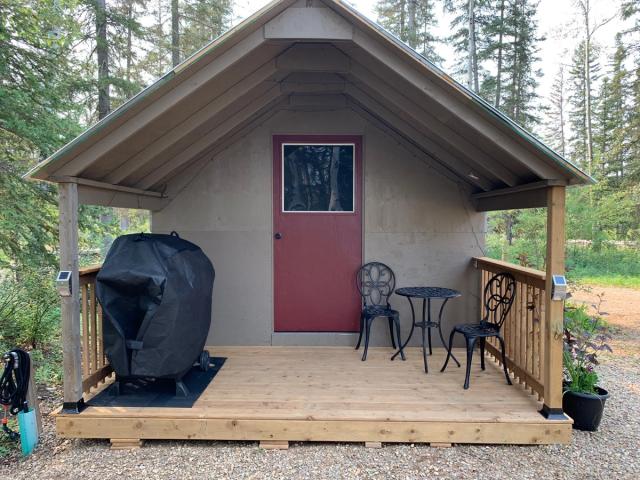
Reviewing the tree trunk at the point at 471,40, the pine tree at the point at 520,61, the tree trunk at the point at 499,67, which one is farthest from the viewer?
the pine tree at the point at 520,61

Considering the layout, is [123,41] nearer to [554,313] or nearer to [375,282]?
[375,282]

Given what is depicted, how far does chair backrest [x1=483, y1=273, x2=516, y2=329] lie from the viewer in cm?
328

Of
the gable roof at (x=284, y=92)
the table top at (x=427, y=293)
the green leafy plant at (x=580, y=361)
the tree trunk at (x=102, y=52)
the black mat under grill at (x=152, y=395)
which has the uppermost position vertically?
the tree trunk at (x=102, y=52)

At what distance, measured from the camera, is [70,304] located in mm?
2602

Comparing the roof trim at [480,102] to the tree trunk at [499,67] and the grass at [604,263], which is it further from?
the tree trunk at [499,67]

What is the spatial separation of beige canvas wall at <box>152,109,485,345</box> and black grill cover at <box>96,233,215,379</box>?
4.25 ft

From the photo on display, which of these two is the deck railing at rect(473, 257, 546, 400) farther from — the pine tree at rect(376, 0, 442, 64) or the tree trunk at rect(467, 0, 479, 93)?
the pine tree at rect(376, 0, 442, 64)

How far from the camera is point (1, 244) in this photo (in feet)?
14.7

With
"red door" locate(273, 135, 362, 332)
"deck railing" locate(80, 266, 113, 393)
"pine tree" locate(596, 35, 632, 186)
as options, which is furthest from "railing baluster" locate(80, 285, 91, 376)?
"pine tree" locate(596, 35, 632, 186)

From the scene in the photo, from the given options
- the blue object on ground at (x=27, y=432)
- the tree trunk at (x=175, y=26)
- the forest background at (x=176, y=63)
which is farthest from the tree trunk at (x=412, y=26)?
the blue object on ground at (x=27, y=432)

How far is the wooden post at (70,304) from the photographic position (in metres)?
2.55

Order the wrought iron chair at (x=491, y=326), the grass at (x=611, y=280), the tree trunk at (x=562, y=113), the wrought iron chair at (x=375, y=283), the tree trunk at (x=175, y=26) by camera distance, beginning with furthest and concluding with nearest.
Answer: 1. the tree trunk at (x=562, y=113)
2. the grass at (x=611, y=280)
3. the tree trunk at (x=175, y=26)
4. the wrought iron chair at (x=375, y=283)
5. the wrought iron chair at (x=491, y=326)

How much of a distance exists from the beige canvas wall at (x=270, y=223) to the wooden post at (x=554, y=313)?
1.46m

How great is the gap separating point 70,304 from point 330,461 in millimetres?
1956
